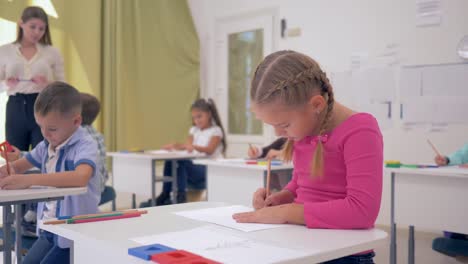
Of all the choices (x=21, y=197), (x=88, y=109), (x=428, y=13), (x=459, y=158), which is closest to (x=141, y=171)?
(x=88, y=109)

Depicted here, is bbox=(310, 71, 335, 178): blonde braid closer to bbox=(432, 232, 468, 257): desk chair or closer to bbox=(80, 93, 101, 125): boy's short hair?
bbox=(80, 93, 101, 125): boy's short hair

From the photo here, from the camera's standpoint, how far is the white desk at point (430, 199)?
8.53 ft

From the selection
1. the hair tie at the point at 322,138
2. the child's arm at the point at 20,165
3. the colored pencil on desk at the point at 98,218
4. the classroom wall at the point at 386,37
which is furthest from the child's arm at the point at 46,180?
the classroom wall at the point at 386,37

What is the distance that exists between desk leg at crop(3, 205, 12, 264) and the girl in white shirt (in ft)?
5.72

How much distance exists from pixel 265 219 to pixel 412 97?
3.48 m

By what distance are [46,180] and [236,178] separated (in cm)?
167

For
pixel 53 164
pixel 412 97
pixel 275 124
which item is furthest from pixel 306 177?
pixel 412 97

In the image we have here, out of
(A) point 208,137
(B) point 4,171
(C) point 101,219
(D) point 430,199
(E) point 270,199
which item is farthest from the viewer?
(A) point 208,137

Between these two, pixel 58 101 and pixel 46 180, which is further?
pixel 58 101

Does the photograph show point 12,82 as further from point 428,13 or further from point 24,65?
point 428,13

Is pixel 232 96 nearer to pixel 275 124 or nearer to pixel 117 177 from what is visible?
pixel 117 177

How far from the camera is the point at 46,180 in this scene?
180 centimetres

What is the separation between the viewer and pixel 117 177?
4500mm

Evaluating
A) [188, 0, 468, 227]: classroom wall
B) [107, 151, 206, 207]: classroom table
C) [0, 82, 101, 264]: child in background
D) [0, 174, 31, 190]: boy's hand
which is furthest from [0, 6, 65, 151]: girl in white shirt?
[188, 0, 468, 227]: classroom wall
